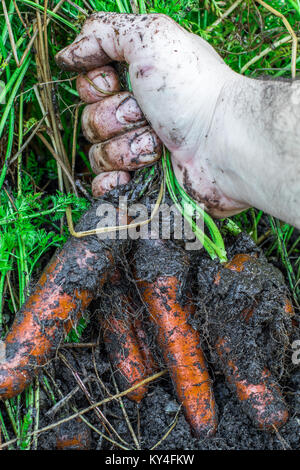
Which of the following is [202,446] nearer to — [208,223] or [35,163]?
[208,223]

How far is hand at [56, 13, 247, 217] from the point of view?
1.15 metres

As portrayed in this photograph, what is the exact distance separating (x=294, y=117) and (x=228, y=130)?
7.7 inches

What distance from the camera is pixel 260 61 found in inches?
62.5

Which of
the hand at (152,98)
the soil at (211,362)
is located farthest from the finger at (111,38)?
the soil at (211,362)

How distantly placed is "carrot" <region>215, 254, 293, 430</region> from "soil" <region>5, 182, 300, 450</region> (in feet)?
0.05

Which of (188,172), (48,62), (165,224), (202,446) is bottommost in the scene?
(202,446)

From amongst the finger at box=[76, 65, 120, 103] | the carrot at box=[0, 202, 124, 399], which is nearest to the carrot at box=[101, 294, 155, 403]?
the carrot at box=[0, 202, 124, 399]

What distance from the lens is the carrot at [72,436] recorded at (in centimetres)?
124

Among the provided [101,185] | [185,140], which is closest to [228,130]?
[185,140]

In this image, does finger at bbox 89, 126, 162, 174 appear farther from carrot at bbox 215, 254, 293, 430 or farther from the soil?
carrot at bbox 215, 254, 293, 430

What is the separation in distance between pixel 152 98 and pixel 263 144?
1.11 ft

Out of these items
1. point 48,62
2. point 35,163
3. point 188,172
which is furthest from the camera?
point 35,163

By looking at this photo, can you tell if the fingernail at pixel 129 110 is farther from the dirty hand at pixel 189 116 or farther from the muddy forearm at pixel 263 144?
the muddy forearm at pixel 263 144

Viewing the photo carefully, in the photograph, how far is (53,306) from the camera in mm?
1228
